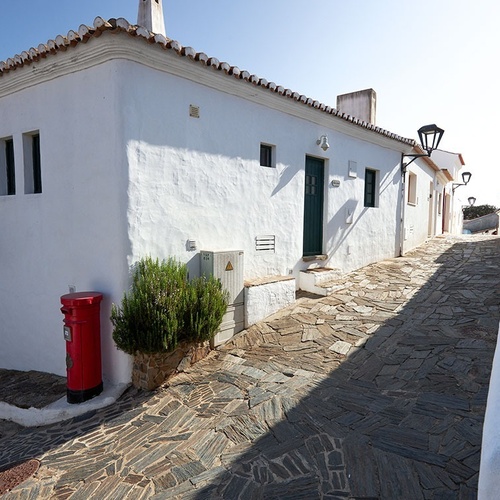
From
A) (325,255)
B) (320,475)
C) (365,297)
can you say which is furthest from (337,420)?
(325,255)

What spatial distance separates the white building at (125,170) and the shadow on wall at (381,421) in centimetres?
218

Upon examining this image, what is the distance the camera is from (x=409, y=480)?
9.40 feet

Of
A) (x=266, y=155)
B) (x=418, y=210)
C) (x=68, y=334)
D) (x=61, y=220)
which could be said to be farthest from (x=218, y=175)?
(x=418, y=210)

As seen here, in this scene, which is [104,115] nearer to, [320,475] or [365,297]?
[320,475]

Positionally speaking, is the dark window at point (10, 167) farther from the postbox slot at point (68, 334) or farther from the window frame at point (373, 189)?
the window frame at point (373, 189)

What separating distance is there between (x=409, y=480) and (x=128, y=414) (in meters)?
3.00

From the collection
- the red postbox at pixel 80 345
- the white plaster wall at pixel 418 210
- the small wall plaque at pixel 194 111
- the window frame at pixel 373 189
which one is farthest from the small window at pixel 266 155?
the white plaster wall at pixel 418 210

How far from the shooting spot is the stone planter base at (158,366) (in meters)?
4.75

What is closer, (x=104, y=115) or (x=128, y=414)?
(x=128, y=414)

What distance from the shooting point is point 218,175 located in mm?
6070

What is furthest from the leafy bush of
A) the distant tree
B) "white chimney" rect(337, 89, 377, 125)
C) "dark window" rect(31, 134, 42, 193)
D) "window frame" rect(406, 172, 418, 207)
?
the distant tree

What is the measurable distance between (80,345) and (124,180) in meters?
2.18

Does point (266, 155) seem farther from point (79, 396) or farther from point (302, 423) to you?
point (79, 396)

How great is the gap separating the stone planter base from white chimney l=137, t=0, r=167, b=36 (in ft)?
16.4
